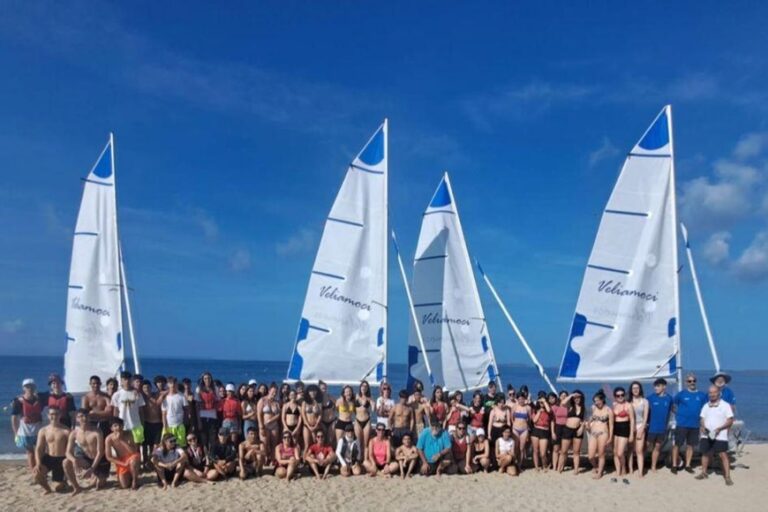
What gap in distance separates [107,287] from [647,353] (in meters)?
11.0

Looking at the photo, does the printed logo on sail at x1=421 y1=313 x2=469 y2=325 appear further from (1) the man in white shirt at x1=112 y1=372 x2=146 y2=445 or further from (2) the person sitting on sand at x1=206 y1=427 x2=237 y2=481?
(1) the man in white shirt at x1=112 y1=372 x2=146 y2=445

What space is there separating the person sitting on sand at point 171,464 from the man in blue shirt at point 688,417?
24.5ft

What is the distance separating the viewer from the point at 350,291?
535 inches

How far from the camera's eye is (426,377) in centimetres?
1513

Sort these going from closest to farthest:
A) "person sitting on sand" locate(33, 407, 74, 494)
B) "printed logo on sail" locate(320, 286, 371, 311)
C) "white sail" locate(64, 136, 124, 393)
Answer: "person sitting on sand" locate(33, 407, 74, 494) → "printed logo on sail" locate(320, 286, 371, 311) → "white sail" locate(64, 136, 124, 393)

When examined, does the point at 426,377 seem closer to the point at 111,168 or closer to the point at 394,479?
the point at 394,479

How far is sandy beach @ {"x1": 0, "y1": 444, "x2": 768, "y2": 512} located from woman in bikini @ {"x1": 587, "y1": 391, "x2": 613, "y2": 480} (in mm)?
289

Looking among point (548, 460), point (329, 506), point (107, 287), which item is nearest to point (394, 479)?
point (329, 506)

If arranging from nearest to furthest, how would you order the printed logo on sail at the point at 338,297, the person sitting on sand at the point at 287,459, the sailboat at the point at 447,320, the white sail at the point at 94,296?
the person sitting on sand at the point at 287,459 < the printed logo on sail at the point at 338,297 < the white sail at the point at 94,296 < the sailboat at the point at 447,320

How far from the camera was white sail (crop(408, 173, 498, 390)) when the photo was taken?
1522 centimetres

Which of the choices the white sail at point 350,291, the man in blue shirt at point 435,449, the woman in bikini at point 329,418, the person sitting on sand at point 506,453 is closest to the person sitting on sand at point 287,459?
the woman in bikini at point 329,418

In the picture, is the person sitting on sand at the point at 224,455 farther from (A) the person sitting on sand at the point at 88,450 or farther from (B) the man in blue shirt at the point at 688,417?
(B) the man in blue shirt at the point at 688,417

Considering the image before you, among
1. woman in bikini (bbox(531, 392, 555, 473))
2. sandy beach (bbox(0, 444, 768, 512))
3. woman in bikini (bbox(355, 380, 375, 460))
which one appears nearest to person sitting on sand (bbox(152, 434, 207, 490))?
sandy beach (bbox(0, 444, 768, 512))

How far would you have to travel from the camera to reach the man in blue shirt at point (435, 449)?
10.6m
